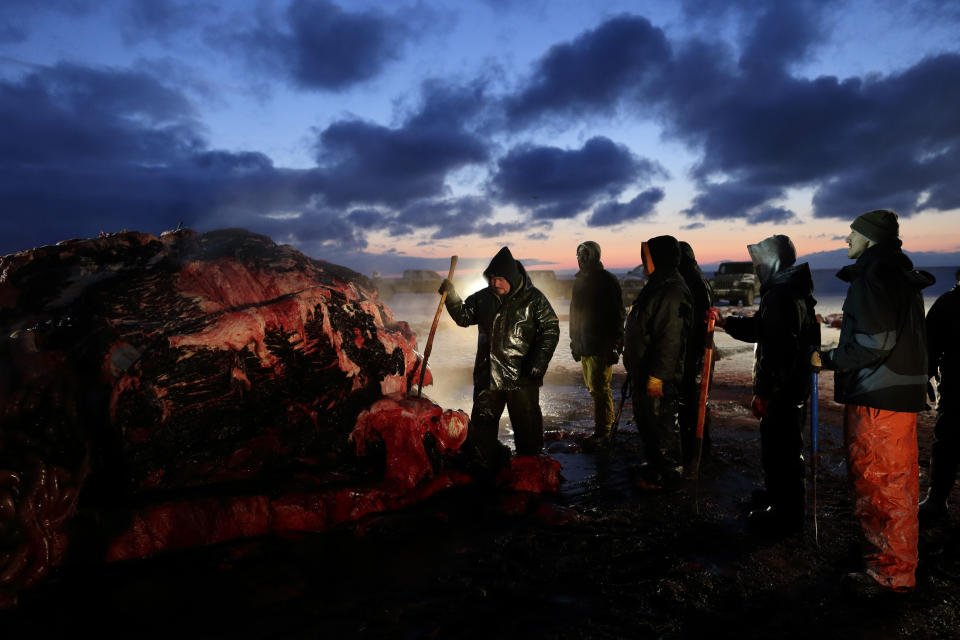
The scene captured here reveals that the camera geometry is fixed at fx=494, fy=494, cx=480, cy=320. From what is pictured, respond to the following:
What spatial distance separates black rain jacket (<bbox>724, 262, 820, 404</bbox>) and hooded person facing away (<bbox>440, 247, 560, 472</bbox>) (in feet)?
6.21

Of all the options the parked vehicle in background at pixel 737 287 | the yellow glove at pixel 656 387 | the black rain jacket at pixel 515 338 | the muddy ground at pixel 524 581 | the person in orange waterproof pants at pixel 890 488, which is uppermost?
the parked vehicle in background at pixel 737 287

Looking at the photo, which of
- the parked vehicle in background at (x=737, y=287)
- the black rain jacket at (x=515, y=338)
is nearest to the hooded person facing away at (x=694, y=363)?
the black rain jacket at (x=515, y=338)

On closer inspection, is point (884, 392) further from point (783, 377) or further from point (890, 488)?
point (783, 377)

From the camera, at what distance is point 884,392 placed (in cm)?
304

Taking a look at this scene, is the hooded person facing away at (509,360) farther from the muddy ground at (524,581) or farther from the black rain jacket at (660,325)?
the black rain jacket at (660,325)

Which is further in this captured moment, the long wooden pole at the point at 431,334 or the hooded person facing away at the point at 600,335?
the hooded person facing away at the point at 600,335

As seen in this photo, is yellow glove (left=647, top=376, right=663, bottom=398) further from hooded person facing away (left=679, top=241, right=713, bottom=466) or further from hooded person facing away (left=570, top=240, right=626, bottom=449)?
hooded person facing away (left=570, top=240, right=626, bottom=449)

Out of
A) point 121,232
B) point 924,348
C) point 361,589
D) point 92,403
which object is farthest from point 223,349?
point 924,348

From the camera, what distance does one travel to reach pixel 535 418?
5.33 metres

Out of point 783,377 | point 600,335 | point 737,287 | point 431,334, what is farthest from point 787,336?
point 737,287

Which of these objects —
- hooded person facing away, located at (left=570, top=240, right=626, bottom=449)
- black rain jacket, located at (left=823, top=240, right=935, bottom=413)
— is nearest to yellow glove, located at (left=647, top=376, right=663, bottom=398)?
hooded person facing away, located at (left=570, top=240, right=626, bottom=449)

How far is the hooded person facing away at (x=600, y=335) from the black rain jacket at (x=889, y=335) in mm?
3155

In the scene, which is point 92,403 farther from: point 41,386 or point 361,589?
point 361,589

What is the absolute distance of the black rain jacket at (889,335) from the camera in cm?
302
